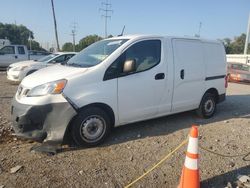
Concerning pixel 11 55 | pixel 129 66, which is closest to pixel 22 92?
pixel 129 66

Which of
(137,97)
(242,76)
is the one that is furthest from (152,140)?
(242,76)

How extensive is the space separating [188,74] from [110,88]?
2148 millimetres

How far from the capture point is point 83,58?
5594mm

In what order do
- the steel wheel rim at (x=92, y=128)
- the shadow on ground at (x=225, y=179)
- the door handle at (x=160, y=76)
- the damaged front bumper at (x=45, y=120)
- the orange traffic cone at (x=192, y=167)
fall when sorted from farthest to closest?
the door handle at (x=160, y=76)
the steel wheel rim at (x=92, y=128)
the damaged front bumper at (x=45, y=120)
the shadow on ground at (x=225, y=179)
the orange traffic cone at (x=192, y=167)

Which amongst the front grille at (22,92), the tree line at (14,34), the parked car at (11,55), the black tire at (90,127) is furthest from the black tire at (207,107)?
the tree line at (14,34)

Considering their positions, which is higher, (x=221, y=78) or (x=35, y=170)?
(x=221, y=78)

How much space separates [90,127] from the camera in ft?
15.8

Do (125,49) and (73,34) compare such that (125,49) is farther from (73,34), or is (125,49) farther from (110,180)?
(73,34)

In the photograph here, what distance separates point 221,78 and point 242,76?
1122 cm

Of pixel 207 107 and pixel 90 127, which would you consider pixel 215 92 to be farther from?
pixel 90 127

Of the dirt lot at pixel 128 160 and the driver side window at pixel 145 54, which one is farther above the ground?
the driver side window at pixel 145 54

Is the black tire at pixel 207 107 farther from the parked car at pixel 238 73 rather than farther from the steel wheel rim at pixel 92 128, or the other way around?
the parked car at pixel 238 73

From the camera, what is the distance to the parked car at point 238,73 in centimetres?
1738

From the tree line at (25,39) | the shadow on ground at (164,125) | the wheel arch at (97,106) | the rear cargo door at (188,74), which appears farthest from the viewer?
the tree line at (25,39)
